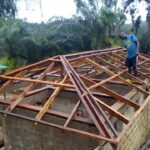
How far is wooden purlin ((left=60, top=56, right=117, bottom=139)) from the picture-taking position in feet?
16.7

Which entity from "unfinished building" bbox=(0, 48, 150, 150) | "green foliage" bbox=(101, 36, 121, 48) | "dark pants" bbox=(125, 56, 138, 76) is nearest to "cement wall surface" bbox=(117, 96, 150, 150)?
"unfinished building" bbox=(0, 48, 150, 150)

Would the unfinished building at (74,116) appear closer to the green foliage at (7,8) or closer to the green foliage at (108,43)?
the green foliage at (108,43)

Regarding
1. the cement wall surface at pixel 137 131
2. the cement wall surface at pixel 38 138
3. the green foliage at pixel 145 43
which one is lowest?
the green foliage at pixel 145 43

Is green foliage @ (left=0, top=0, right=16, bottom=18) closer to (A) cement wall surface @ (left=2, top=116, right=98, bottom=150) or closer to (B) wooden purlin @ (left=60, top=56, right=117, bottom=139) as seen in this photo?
(A) cement wall surface @ (left=2, top=116, right=98, bottom=150)

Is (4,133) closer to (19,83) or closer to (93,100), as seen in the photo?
(19,83)

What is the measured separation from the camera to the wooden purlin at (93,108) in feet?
16.7

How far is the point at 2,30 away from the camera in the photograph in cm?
1920

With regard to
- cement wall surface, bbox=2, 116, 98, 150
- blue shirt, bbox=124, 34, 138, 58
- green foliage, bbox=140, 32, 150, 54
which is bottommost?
green foliage, bbox=140, 32, 150, 54

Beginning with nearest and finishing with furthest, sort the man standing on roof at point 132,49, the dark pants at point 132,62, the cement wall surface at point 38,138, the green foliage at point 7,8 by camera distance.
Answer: the cement wall surface at point 38,138 → the man standing on roof at point 132,49 → the dark pants at point 132,62 → the green foliage at point 7,8

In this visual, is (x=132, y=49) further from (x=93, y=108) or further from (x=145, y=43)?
(x=145, y=43)

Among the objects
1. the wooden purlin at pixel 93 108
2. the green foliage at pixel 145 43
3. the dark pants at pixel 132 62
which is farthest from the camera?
the green foliage at pixel 145 43

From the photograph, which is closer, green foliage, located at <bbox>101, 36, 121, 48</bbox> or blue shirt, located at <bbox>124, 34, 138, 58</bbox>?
blue shirt, located at <bbox>124, 34, 138, 58</bbox>

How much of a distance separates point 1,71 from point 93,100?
13.3 metres

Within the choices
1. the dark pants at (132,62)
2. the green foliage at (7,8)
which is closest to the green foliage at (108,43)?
the green foliage at (7,8)
